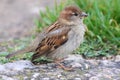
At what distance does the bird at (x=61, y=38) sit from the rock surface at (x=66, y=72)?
0.14 metres

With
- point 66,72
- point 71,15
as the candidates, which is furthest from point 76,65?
point 71,15

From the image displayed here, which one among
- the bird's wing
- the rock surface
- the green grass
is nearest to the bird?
the bird's wing

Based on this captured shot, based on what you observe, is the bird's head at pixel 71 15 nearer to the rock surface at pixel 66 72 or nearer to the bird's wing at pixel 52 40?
the bird's wing at pixel 52 40

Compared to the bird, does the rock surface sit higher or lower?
lower

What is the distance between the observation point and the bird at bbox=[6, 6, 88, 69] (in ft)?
21.3

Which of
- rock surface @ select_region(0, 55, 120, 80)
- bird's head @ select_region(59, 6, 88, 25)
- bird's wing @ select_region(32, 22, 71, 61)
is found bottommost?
rock surface @ select_region(0, 55, 120, 80)

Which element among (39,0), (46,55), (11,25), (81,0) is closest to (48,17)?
(81,0)

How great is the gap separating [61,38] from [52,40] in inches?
6.3

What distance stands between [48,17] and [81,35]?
176 centimetres

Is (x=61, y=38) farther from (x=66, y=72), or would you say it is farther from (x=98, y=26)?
(x=98, y=26)

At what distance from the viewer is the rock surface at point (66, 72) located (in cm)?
625

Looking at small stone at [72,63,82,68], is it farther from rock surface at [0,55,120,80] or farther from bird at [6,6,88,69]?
bird at [6,6,88,69]

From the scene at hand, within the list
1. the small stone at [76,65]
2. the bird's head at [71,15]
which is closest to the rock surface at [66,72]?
the small stone at [76,65]

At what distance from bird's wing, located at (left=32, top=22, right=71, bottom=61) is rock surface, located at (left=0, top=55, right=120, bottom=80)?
195 mm
